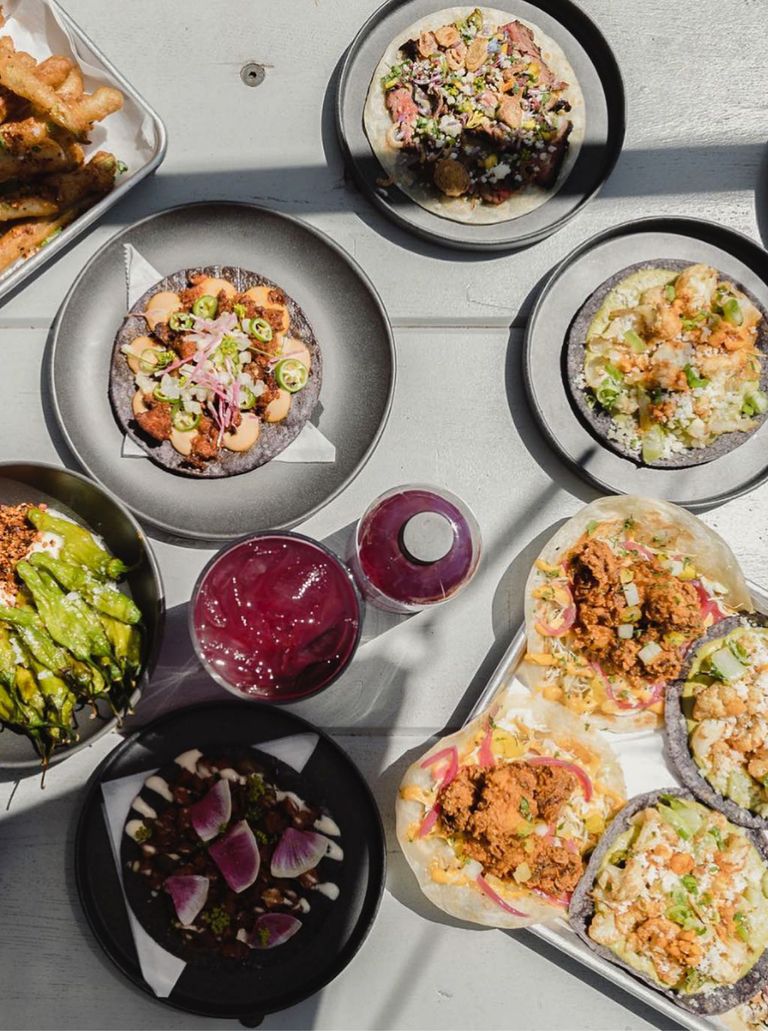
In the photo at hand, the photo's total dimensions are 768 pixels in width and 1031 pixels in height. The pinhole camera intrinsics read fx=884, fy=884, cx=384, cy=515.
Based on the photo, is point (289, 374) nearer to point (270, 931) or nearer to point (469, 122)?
point (469, 122)

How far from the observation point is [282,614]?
91.0 inches

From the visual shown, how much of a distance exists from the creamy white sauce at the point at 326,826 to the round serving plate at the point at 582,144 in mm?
1652

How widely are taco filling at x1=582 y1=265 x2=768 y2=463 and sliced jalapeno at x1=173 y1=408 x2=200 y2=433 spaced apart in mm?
1086

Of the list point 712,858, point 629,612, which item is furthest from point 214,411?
point 712,858

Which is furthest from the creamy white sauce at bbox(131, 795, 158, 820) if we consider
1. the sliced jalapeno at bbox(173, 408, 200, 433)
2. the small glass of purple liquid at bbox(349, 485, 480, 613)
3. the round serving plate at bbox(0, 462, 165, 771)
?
the sliced jalapeno at bbox(173, 408, 200, 433)

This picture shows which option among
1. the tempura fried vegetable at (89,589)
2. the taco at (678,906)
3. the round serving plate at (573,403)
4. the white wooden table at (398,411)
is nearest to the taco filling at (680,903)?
the taco at (678,906)

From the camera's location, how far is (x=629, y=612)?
2.42 metres

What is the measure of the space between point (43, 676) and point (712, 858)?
6.15 feet

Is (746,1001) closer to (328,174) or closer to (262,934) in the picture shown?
(262,934)

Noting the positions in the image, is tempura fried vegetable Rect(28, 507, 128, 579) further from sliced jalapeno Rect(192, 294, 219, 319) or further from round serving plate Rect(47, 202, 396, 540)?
sliced jalapeno Rect(192, 294, 219, 319)

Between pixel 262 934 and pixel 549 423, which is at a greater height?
pixel 549 423

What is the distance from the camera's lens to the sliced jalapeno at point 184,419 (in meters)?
2.40

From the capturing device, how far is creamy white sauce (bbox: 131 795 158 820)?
93.9 inches

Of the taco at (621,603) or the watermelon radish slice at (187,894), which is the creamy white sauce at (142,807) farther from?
the taco at (621,603)
